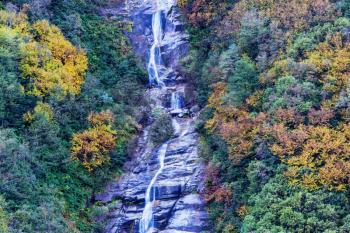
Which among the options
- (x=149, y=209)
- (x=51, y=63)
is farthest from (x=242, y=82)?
(x=51, y=63)

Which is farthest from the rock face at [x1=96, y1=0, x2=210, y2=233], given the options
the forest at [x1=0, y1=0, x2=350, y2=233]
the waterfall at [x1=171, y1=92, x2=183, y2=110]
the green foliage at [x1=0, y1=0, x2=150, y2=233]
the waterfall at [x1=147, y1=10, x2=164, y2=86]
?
the green foliage at [x1=0, y1=0, x2=150, y2=233]

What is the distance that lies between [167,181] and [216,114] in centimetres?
616

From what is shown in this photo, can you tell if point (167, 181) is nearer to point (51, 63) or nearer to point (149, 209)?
point (149, 209)

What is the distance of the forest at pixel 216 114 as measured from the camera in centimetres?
2820

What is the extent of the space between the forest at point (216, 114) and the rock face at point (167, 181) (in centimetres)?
88

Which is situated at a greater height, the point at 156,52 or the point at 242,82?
the point at 156,52

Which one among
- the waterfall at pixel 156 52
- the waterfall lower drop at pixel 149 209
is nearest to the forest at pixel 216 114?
the waterfall at pixel 156 52

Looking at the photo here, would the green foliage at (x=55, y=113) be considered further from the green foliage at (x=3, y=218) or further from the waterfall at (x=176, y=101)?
the waterfall at (x=176, y=101)

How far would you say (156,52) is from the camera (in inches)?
1913

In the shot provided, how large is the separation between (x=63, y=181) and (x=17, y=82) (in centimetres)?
805

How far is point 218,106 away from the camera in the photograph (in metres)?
37.1

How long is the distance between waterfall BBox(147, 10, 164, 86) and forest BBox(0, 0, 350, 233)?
150 cm

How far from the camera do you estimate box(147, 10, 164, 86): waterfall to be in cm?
4671

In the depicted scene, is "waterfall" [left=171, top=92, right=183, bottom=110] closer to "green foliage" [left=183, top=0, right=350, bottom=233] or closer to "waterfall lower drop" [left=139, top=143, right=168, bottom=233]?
"green foliage" [left=183, top=0, right=350, bottom=233]
